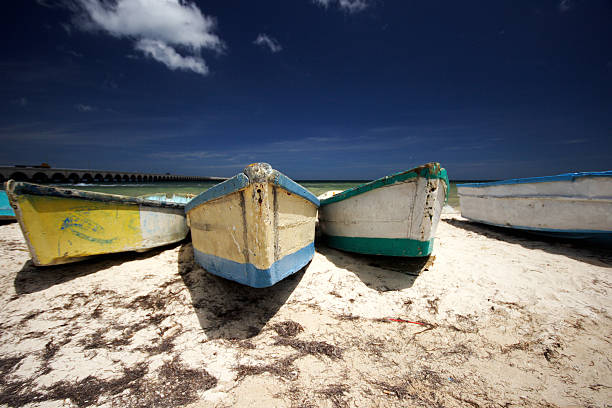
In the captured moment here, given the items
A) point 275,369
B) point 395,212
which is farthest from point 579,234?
point 275,369

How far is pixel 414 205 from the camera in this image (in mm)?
3566

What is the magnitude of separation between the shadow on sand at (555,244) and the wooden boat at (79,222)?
8055 mm

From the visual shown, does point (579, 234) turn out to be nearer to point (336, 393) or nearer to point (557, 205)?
point (557, 205)

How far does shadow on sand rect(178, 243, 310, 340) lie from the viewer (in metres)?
2.75

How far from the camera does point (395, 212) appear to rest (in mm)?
3764

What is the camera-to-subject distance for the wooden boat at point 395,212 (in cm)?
348

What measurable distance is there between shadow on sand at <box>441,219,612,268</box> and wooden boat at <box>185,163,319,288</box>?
537 cm

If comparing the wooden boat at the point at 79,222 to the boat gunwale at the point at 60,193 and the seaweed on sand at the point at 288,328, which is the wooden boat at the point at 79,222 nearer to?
the boat gunwale at the point at 60,193

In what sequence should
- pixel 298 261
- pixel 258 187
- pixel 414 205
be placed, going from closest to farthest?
pixel 258 187
pixel 298 261
pixel 414 205

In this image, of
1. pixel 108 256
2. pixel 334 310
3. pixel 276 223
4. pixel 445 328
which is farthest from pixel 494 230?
pixel 108 256

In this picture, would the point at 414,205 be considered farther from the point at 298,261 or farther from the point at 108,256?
the point at 108,256

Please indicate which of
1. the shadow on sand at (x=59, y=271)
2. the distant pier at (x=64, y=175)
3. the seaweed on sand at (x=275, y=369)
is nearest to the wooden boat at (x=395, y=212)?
the seaweed on sand at (x=275, y=369)

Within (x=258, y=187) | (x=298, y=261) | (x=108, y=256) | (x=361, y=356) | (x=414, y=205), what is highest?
(x=258, y=187)

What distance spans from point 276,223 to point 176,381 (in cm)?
174
